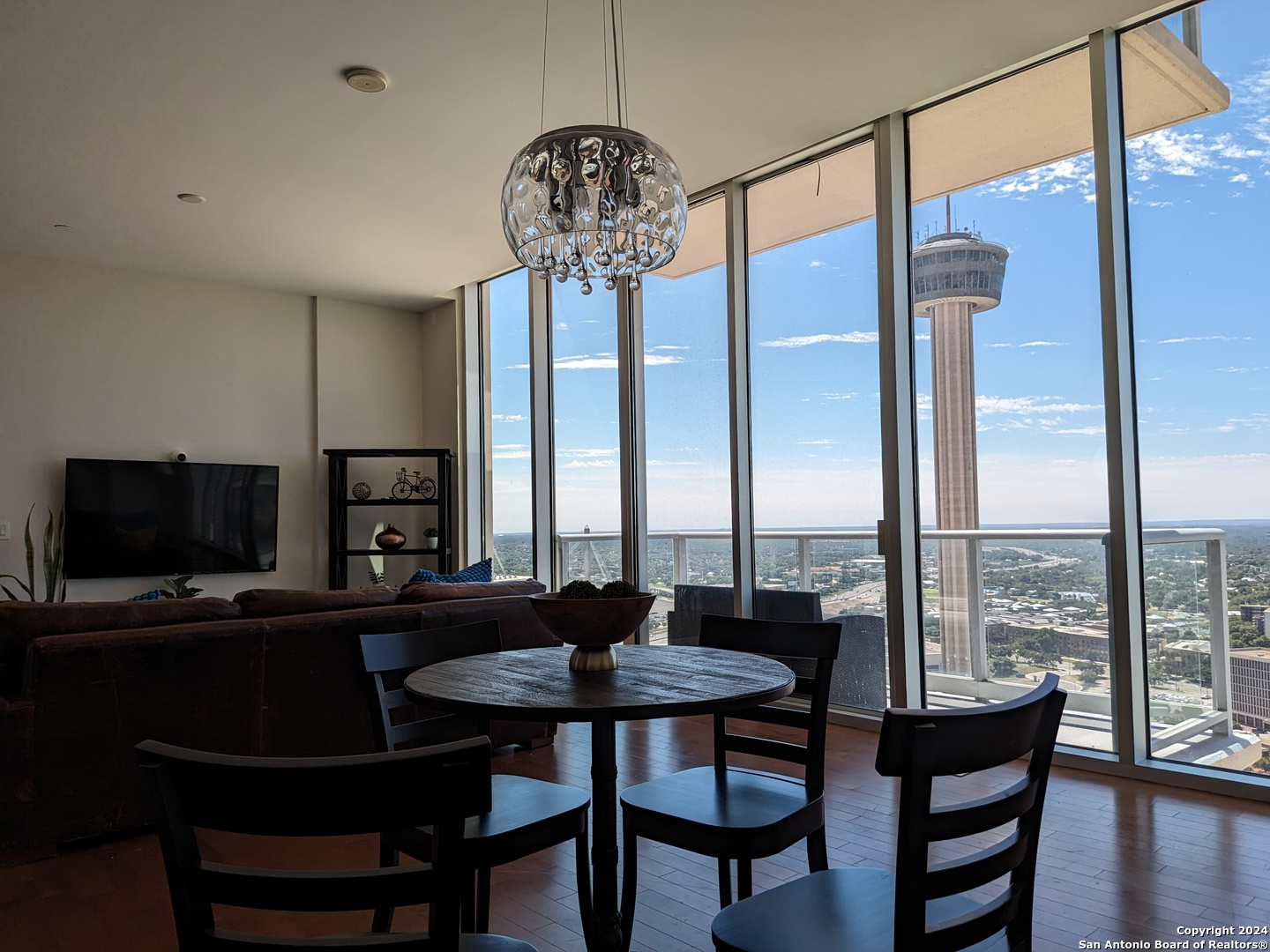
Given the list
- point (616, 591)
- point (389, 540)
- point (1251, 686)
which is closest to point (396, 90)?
point (616, 591)

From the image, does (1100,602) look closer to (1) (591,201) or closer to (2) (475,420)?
(1) (591,201)

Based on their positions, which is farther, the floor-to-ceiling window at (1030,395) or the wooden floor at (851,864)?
the floor-to-ceiling window at (1030,395)

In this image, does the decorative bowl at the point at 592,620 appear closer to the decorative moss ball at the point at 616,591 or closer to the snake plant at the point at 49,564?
the decorative moss ball at the point at 616,591

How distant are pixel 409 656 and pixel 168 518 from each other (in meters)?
5.02

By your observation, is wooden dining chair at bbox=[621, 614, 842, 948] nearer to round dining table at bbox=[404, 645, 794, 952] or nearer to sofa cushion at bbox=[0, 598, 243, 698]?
round dining table at bbox=[404, 645, 794, 952]

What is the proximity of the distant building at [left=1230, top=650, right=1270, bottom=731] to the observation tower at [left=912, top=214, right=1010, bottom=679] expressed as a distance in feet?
3.21

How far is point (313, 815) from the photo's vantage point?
37.8 inches

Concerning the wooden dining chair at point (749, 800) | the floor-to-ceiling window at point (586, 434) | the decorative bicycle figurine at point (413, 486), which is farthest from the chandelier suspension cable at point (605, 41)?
the decorative bicycle figurine at point (413, 486)

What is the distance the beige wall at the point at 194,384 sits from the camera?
5918mm

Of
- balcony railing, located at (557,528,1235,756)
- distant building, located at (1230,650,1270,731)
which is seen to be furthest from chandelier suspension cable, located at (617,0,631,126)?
distant building, located at (1230,650,1270,731)

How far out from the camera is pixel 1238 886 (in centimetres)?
241

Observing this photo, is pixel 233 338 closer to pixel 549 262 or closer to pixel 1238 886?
pixel 549 262

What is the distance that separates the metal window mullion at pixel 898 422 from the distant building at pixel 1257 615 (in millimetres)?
1331

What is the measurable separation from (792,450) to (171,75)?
134 inches
